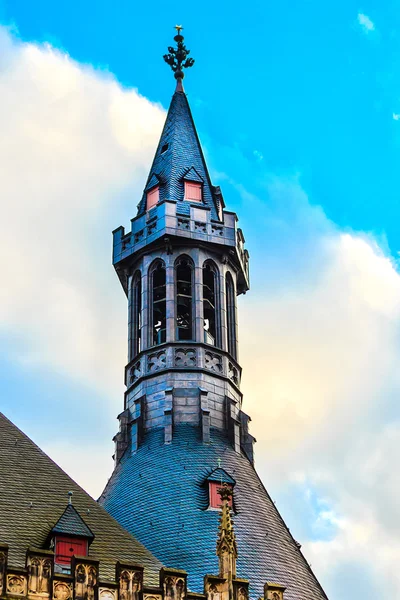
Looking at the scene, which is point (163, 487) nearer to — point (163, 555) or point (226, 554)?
point (163, 555)

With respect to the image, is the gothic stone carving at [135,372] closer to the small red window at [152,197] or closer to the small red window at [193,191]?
the small red window at [152,197]

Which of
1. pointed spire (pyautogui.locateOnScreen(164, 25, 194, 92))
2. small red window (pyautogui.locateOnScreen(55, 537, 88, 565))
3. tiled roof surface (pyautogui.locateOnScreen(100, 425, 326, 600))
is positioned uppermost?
pointed spire (pyautogui.locateOnScreen(164, 25, 194, 92))

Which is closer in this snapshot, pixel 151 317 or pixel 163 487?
pixel 163 487

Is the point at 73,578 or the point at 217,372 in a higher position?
the point at 217,372

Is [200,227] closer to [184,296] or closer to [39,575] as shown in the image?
[184,296]

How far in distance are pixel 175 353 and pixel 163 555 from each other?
986 cm

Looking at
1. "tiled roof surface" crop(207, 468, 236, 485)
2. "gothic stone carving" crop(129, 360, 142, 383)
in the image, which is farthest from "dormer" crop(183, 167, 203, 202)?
"tiled roof surface" crop(207, 468, 236, 485)

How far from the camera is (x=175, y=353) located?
47.4 m

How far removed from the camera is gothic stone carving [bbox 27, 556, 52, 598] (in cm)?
3105

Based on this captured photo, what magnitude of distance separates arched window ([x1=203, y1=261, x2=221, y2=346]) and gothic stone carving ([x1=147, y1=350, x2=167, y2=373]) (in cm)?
256

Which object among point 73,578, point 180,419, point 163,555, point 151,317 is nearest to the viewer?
point 73,578

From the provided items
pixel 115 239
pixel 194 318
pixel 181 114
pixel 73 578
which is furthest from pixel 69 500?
pixel 181 114

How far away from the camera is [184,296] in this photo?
49562 millimetres

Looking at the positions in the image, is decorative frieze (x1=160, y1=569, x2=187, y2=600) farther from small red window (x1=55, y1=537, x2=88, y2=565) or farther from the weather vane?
the weather vane
